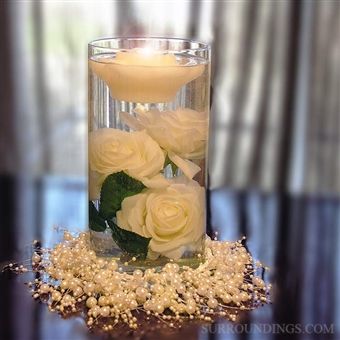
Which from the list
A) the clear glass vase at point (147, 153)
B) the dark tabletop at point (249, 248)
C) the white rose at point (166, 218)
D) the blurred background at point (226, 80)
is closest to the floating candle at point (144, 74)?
the clear glass vase at point (147, 153)

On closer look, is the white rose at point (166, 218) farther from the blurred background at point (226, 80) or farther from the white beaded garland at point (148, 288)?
the blurred background at point (226, 80)

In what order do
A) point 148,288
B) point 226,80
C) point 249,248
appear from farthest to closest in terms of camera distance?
point 226,80 < point 249,248 < point 148,288

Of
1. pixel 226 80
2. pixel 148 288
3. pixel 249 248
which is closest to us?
pixel 148 288

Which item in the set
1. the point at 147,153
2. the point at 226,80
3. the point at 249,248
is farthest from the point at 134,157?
the point at 226,80

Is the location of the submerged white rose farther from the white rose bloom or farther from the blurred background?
the blurred background

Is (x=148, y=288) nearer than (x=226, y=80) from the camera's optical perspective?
Yes

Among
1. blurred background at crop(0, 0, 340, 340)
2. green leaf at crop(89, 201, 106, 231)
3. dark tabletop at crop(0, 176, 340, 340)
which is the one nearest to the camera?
dark tabletop at crop(0, 176, 340, 340)

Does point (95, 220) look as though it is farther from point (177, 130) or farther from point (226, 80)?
point (226, 80)

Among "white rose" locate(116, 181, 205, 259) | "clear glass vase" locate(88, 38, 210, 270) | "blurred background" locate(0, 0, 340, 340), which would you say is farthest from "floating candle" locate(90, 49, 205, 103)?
"blurred background" locate(0, 0, 340, 340)
